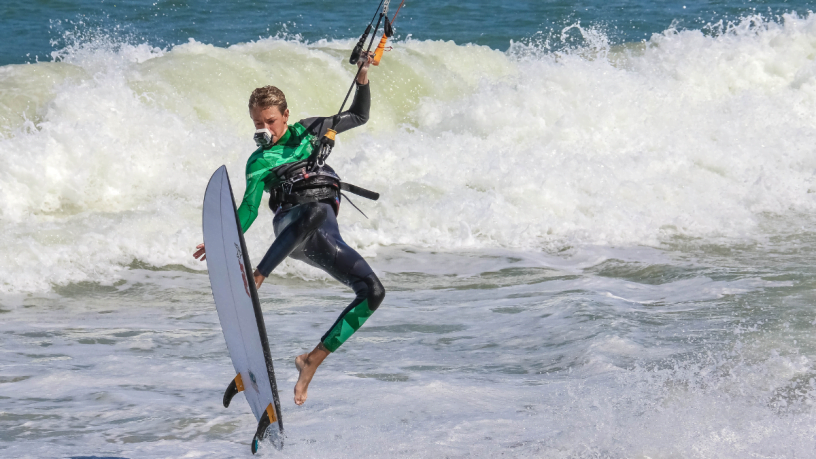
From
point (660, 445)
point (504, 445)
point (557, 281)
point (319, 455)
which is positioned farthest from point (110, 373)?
point (557, 281)

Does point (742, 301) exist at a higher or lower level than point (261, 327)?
lower

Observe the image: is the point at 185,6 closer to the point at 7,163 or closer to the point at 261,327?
the point at 7,163

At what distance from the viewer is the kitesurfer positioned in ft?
13.5

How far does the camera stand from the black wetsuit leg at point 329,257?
13.5 ft

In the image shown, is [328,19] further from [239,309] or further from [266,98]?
[239,309]

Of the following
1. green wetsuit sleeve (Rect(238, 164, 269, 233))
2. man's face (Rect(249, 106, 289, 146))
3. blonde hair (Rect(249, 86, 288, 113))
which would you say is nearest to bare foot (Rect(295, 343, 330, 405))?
green wetsuit sleeve (Rect(238, 164, 269, 233))

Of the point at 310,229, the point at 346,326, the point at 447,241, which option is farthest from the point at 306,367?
the point at 447,241

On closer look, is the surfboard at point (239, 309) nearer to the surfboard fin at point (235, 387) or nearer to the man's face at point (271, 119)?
the surfboard fin at point (235, 387)

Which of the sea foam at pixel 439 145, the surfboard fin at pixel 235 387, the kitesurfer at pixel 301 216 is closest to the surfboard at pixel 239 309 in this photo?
the surfboard fin at pixel 235 387

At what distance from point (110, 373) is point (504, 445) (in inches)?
102

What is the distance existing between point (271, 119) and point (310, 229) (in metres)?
0.59

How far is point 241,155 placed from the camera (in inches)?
419

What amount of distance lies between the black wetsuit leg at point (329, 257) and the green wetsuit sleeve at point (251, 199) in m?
0.17

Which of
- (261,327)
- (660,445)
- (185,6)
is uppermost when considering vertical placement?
(185,6)
